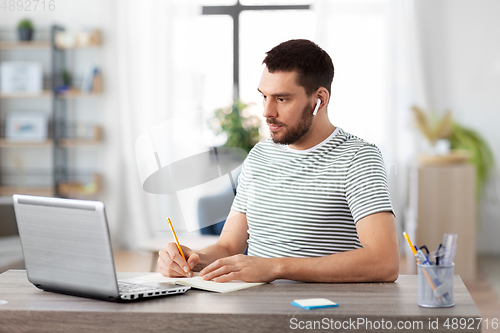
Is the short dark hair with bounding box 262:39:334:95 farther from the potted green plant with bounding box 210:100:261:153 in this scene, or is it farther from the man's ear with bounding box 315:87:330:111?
the potted green plant with bounding box 210:100:261:153

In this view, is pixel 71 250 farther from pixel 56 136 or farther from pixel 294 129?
pixel 56 136

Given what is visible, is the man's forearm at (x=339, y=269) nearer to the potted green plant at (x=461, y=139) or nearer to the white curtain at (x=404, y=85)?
the potted green plant at (x=461, y=139)

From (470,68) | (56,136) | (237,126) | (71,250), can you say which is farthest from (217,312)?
(56,136)

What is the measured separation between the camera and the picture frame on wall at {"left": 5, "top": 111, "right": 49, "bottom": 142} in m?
4.52

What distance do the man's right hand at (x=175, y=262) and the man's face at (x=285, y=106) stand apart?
1.27ft

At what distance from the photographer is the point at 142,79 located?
14.6ft

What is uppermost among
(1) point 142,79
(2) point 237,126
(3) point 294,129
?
(1) point 142,79

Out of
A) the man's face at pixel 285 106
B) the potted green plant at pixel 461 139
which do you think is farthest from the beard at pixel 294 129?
the potted green plant at pixel 461 139

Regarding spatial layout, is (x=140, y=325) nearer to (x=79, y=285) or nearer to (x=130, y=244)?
(x=79, y=285)

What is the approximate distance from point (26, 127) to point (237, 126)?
1.80 metres

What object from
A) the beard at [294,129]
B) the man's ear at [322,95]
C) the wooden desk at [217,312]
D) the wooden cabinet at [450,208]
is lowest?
the wooden cabinet at [450,208]

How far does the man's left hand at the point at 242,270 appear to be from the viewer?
112cm

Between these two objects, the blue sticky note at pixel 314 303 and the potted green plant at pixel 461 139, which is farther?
the potted green plant at pixel 461 139

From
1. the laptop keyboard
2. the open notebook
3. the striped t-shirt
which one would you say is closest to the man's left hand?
the open notebook
